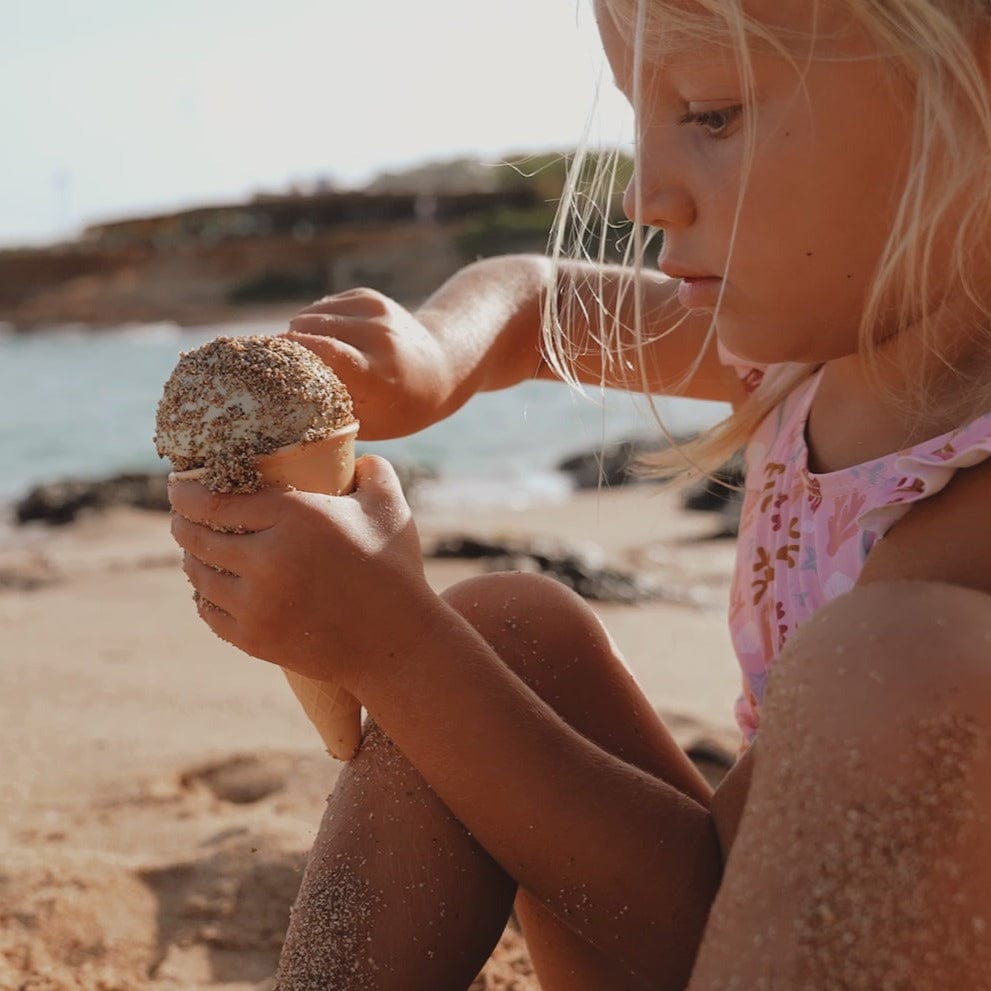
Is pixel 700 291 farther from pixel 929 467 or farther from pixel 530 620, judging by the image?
pixel 530 620

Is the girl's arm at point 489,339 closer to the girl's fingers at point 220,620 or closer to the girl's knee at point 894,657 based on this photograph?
the girl's fingers at point 220,620

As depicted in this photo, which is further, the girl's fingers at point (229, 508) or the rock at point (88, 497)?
the rock at point (88, 497)

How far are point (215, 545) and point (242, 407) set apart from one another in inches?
6.7

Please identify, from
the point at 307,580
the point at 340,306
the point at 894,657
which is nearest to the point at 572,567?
the point at 340,306

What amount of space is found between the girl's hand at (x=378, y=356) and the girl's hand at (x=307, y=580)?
10.5 inches

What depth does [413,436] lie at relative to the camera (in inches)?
349

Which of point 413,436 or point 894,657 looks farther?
point 413,436

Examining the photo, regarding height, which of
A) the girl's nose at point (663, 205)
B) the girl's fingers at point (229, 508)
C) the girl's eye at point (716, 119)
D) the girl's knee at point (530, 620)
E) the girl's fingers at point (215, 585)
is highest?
the girl's eye at point (716, 119)

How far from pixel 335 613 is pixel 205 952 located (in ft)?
3.71

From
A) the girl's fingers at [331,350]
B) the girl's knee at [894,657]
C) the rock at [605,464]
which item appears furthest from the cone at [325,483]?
the rock at [605,464]

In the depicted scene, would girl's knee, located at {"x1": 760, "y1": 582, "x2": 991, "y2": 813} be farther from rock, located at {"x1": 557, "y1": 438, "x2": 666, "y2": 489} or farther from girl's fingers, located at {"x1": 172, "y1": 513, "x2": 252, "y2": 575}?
rock, located at {"x1": 557, "y1": 438, "x2": 666, "y2": 489}

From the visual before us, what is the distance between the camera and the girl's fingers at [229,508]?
59.6 inches

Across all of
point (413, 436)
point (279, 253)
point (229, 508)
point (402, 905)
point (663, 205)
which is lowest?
point (279, 253)

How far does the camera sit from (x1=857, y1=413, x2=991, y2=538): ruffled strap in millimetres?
1326
